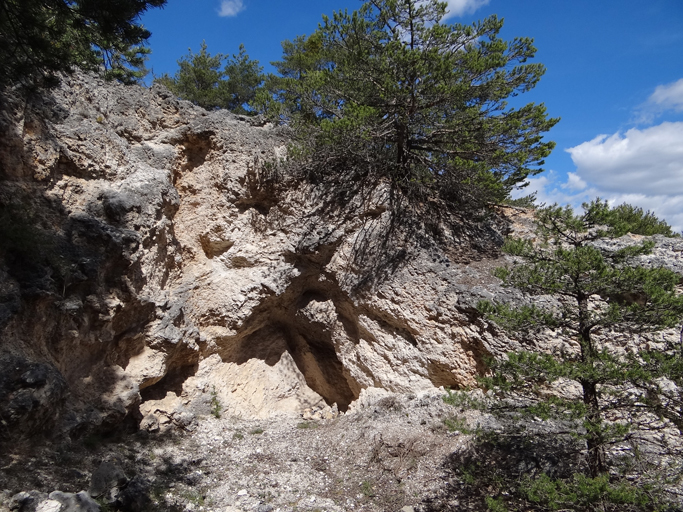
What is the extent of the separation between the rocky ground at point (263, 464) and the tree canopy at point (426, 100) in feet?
16.4

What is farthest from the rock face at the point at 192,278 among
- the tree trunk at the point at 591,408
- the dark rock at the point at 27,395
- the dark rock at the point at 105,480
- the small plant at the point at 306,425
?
the tree trunk at the point at 591,408

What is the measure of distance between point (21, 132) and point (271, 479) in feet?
24.0

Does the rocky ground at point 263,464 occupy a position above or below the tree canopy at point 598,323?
below

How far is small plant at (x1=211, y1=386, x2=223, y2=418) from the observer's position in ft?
29.2

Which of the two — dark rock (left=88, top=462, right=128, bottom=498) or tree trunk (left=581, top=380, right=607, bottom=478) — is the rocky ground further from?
tree trunk (left=581, top=380, right=607, bottom=478)

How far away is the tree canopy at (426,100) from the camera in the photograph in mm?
8156

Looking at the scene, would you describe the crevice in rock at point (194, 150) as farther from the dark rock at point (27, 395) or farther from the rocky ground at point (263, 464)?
the rocky ground at point (263, 464)

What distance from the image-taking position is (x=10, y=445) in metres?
5.36

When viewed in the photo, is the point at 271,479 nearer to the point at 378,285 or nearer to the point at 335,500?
the point at 335,500

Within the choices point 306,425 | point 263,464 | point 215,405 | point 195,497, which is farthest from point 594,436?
point 215,405

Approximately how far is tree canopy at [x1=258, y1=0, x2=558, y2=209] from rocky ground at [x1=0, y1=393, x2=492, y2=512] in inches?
196

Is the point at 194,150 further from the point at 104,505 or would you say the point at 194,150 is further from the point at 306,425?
the point at 104,505

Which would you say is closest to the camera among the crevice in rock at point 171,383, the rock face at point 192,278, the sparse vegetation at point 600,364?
the sparse vegetation at point 600,364

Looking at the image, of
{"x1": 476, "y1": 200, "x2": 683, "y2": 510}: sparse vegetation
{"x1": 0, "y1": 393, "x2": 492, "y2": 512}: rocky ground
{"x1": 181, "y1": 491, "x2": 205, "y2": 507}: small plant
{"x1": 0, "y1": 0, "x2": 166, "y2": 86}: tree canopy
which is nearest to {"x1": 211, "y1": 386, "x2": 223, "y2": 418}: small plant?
{"x1": 0, "y1": 393, "x2": 492, "y2": 512}: rocky ground
